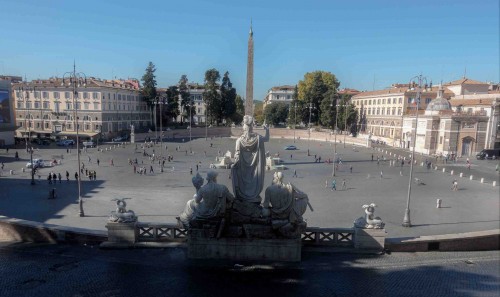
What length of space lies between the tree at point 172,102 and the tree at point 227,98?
9.69 metres

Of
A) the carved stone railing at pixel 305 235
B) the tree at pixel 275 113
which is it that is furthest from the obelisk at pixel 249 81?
the tree at pixel 275 113

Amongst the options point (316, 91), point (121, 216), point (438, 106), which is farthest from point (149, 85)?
point (121, 216)

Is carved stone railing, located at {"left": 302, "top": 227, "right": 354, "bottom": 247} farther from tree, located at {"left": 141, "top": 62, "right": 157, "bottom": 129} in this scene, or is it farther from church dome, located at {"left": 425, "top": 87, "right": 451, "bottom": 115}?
tree, located at {"left": 141, "top": 62, "right": 157, "bottom": 129}

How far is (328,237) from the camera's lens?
9.61 metres

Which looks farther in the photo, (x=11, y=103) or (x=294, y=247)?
(x=11, y=103)

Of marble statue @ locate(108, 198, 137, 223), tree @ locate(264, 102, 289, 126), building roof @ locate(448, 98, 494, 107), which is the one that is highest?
building roof @ locate(448, 98, 494, 107)

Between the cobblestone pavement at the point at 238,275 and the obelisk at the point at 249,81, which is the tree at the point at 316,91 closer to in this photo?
→ the obelisk at the point at 249,81

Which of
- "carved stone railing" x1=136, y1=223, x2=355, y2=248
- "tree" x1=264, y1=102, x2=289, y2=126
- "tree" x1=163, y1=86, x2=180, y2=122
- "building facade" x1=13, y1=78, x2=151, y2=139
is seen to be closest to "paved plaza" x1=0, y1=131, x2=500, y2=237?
"carved stone railing" x1=136, y1=223, x2=355, y2=248

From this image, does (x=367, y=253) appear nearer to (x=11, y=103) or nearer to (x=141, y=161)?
(x=141, y=161)

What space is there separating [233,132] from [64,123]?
3202 centimetres

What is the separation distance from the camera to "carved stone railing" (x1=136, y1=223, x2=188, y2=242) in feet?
31.2

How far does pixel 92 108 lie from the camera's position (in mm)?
60125

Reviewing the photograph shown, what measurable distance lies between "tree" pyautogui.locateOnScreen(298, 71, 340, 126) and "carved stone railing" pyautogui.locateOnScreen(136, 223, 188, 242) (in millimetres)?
60844

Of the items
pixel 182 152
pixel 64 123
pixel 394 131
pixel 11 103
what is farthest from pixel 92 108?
pixel 394 131
